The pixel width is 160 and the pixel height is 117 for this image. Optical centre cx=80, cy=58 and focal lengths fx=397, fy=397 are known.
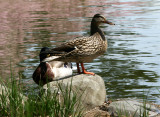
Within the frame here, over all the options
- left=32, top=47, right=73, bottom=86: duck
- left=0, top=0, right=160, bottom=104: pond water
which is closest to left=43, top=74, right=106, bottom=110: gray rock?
left=0, top=0, right=160, bottom=104: pond water

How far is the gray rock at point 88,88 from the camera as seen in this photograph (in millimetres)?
6950

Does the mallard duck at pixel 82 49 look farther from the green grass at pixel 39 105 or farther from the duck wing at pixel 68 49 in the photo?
the green grass at pixel 39 105

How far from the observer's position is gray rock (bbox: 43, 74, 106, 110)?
6.95m

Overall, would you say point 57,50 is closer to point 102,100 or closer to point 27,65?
point 102,100

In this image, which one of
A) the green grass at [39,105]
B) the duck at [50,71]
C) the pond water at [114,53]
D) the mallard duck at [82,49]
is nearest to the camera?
the green grass at [39,105]

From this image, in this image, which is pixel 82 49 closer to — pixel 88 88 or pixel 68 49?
pixel 68 49

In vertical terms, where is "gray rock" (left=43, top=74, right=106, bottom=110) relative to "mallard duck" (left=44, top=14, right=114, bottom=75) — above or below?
below

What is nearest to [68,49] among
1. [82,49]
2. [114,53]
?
[82,49]

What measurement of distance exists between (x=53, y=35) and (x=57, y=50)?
415 inches

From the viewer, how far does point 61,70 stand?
8.91m

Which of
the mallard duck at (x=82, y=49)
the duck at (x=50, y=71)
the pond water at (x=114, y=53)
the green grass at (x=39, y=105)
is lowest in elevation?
the pond water at (x=114, y=53)

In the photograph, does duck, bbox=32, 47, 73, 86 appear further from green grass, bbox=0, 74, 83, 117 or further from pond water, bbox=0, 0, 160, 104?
green grass, bbox=0, 74, 83, 117

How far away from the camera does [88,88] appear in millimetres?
7043

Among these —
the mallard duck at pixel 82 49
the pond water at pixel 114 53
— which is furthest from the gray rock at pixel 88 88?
the pond water at pixel 114 53
